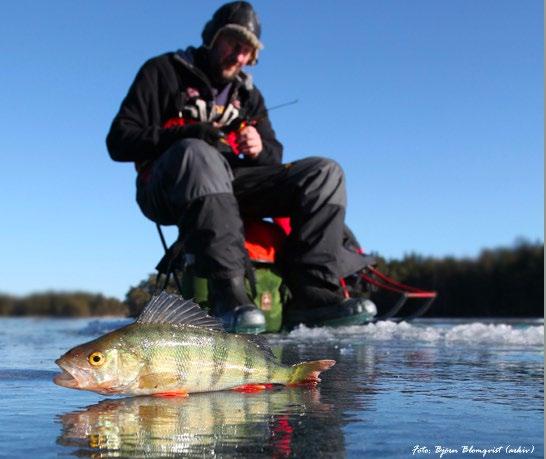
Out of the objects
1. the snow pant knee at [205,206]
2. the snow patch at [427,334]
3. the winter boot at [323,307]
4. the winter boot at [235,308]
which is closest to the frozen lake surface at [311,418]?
the winter boot at [235,308]

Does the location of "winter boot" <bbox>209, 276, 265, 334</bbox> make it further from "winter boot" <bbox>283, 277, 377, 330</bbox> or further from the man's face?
the man's face

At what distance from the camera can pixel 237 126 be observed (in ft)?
19.0

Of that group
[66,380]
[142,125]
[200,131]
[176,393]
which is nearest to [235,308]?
[200,131]

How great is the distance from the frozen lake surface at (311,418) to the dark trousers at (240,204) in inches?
70.7

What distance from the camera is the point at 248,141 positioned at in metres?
5.33

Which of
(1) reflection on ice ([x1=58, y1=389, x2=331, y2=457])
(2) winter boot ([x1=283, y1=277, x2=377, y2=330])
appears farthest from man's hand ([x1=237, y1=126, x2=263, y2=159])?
(1) reflection on ice ([x1=58, y1=389, x2=331, y2=457])

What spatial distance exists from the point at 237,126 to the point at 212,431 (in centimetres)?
443

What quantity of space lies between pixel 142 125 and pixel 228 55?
37.2 inches

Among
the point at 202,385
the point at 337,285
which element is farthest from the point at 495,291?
the point at 202,385

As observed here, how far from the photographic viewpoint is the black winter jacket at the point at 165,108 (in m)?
5.14

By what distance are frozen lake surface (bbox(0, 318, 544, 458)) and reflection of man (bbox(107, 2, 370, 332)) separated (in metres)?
1.82

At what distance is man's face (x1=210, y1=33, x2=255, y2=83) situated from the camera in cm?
575

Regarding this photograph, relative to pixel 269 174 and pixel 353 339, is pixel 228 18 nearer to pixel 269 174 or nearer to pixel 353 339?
pixel 269 174

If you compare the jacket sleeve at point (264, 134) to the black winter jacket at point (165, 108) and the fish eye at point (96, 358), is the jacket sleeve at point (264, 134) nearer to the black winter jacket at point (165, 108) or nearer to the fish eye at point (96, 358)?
the black winter jacket at point (165, 108)
